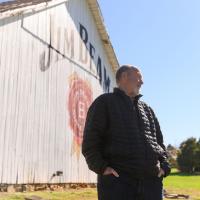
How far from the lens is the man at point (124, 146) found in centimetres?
388

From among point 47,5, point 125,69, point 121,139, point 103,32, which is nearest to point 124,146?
point 121,139

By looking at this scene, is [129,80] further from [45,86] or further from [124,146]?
[45,86]

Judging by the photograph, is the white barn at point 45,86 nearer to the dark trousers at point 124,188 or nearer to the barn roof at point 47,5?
the barn roof at point 47,5

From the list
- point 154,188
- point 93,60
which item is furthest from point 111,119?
point 93,60

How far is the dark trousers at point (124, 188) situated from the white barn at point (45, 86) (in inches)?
283

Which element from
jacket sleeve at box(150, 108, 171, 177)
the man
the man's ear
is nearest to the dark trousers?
the man

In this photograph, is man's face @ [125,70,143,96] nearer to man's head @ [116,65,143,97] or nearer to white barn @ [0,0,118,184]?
man's head @ [116,65,143,97]

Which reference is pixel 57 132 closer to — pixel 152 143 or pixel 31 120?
pixel 31 120

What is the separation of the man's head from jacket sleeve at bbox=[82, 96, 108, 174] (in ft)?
0.86

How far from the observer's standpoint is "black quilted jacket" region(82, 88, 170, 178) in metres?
3.93

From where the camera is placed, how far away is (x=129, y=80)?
4.31m

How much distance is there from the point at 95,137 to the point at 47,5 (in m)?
10.0

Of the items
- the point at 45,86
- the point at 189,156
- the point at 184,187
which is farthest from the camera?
the point at 189,156

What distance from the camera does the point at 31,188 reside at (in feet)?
39.0
